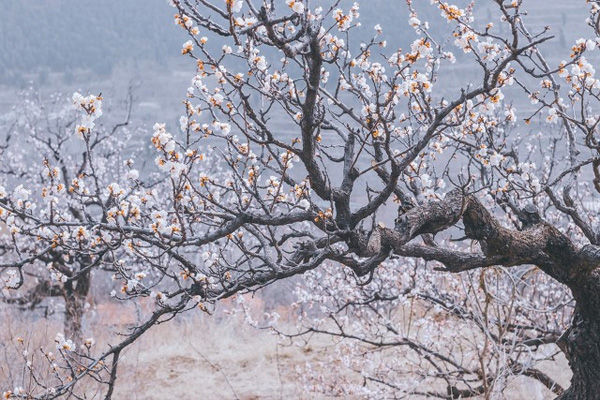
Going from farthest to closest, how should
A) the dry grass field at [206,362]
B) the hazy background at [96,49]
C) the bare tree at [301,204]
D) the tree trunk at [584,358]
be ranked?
the hazy background at [96,49] → the dry grass field at [206,362] → the tree trunk at [584,358] → the bare tree at [301,204]

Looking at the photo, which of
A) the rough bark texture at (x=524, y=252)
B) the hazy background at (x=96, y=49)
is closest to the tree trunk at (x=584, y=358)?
the rough bark texture at (x=524, y=252)

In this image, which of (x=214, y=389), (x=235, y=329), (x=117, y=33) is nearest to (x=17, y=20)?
(x=117, y=33)

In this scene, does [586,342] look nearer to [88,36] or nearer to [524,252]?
[524,252]

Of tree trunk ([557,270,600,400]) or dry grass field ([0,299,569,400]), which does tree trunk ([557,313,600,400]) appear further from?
dry grass field ([0,299,569,400])

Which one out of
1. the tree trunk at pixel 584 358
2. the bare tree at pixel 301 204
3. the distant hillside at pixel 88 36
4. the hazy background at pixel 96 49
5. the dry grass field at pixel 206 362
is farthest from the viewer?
the distant hillside at pixel 88 36

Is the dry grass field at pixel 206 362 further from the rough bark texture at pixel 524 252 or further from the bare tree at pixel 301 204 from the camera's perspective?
the bare tree at pixel 301 204

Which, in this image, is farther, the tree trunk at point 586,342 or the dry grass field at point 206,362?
the dry grass field at point 206,362

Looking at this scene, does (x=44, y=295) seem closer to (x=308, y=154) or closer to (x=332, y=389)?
(x=332, y=389)

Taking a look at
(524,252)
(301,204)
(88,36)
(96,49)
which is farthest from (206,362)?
(88,36)

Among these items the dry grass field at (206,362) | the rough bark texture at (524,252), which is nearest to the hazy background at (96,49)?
the dry grass field at (206,362)

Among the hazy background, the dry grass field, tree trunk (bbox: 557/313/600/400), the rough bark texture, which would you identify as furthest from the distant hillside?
tree trunk (bbox: 557/313/600/400)

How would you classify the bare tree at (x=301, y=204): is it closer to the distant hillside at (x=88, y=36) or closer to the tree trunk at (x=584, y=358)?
the tree trunk at (x=584, y=358)

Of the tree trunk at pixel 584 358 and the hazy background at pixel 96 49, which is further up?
the hazy background at pixel 96 49

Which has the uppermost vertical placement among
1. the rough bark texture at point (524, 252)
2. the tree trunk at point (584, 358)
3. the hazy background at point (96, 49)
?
the hazy background at point (96, 49)
